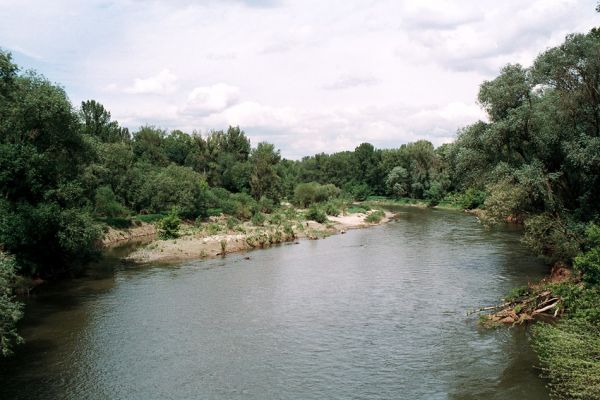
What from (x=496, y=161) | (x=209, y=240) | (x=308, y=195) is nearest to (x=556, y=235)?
(x=496, y=161)

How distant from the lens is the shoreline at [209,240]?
54719 mm

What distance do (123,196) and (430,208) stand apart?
69.5 m

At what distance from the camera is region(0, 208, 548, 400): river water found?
73.9 ft

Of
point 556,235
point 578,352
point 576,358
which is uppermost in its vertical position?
point 556,235

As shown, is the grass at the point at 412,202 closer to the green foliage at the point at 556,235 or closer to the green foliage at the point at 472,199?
the green foliage at the point at 472,199

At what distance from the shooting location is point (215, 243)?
5825 cm

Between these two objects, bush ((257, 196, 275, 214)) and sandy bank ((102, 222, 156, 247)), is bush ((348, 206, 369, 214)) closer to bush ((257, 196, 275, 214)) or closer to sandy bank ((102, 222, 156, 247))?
bush ((257, 196, 275, 214))

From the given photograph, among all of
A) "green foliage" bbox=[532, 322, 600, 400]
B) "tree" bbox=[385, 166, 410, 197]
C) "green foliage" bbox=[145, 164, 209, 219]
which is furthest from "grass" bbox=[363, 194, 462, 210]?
"green foliage" bbox=[532, 322, 600, 400]

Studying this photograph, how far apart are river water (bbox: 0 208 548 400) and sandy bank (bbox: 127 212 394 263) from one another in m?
4.43

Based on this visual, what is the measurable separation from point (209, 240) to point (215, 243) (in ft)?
4.03

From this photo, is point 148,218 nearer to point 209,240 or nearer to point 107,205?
point 107,205

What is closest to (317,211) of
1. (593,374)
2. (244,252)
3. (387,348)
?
(244,252)

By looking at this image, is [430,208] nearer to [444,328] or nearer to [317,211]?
[317,211]

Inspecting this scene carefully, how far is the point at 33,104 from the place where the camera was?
38.2 metres
